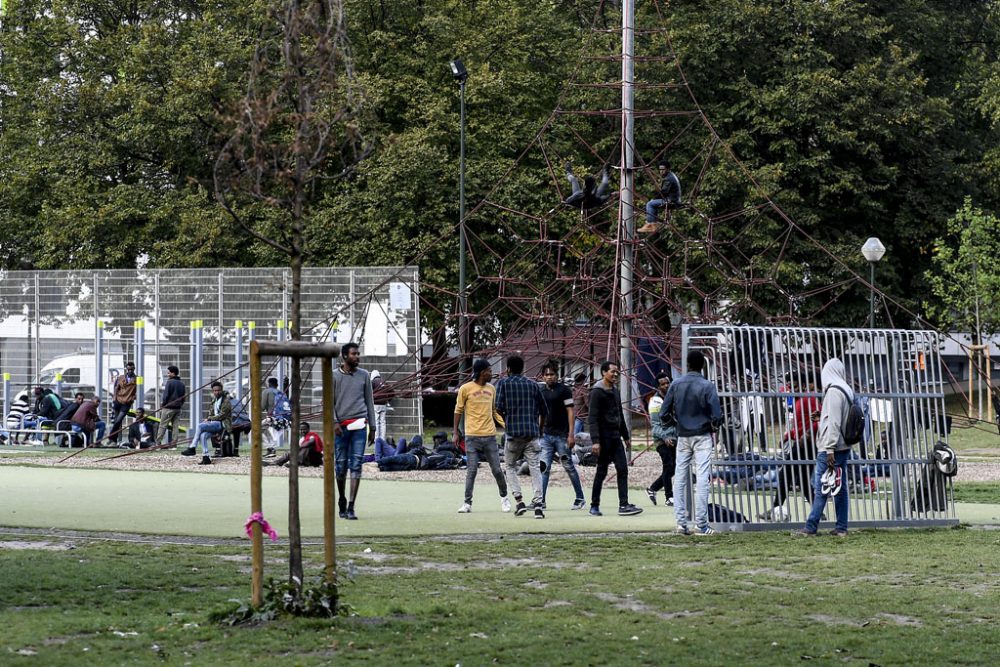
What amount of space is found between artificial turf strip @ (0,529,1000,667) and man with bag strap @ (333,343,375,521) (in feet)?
7.64

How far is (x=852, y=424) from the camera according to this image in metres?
15.2

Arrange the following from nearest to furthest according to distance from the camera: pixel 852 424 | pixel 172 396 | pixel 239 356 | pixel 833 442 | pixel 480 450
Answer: pixel 833 442, pixel 852 424, pixel 480 450, pixel 172 396, pixel 239 356

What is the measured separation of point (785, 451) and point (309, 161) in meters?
8.04

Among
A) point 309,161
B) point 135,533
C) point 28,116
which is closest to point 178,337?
point 28,116

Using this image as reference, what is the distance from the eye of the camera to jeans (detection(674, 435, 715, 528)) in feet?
50.2

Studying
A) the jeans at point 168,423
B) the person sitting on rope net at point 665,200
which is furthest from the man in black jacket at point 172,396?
the person sitting on rope net at point 665,200

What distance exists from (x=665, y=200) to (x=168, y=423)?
37.4ft

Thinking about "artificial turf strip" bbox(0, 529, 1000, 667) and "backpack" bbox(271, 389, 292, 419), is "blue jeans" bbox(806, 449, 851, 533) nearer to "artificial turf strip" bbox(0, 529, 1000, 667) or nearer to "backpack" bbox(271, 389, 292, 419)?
"artificial turf strip" bbox(0, 529, 1000, 667)

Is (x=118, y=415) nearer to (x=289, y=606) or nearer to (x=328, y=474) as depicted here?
(x=328, y=474)

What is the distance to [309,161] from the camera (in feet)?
31.8

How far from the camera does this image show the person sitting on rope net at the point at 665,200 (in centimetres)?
2586

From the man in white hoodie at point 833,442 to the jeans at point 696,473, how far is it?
3.33 feet

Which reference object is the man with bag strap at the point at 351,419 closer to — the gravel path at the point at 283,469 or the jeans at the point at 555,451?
the jeans at the point at 555,451

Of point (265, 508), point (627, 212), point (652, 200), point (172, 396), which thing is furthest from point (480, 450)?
point (172, 396)
